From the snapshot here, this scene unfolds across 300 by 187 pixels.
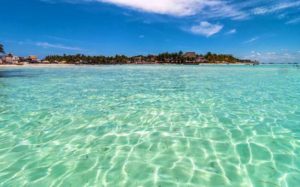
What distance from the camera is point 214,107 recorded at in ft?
25.5

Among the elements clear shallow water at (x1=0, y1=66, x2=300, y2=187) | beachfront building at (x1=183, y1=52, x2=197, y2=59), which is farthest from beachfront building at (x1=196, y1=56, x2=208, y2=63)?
clear shallow water at (x1=0, y1=66, x2=300, y2=187)

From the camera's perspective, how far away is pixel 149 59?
130 meters

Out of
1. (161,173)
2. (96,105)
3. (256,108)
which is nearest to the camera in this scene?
(161,173)

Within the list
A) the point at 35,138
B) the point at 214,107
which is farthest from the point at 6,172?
the point at 214,107

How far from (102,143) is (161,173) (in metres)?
1.67

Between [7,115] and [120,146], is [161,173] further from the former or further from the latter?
[7,115]

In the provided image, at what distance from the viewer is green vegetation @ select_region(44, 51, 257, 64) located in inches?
4316

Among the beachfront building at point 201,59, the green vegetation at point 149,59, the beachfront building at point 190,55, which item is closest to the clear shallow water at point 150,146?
the green vegetation at point 149,59

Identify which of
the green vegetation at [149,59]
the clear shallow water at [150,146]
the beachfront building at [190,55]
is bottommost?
the clear shallow water at [150,146]

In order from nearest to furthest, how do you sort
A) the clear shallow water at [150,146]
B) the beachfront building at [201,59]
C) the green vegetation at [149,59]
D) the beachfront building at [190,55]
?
the clear shallow water at [150,146] < the green vegetation at [149,59] < the beachfront building at [190,55] < the beachfront building at [201,59]

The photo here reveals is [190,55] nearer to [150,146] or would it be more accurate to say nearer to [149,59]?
[149,59]

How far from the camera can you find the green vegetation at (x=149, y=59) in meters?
110

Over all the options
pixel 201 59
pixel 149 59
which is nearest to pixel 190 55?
pixel 201 59

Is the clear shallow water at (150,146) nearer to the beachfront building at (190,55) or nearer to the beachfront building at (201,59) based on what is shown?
the beachfront building at (190,55)
